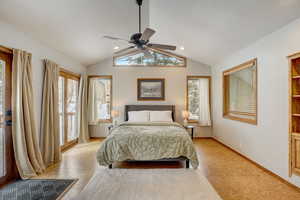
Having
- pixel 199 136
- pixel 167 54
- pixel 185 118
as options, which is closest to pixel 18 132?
pixel 185 118

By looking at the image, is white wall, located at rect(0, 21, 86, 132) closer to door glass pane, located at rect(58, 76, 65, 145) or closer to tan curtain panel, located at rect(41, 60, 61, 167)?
tan curtain panel, located at rect(41, 60, 61, 167)

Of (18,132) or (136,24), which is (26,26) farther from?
(136,24)

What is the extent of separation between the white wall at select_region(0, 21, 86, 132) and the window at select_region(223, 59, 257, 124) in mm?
4501

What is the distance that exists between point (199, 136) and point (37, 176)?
15.8ft

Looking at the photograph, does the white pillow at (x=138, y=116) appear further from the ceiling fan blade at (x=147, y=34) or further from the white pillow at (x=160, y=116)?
the ceiling fan blade at (x=147, y=34)

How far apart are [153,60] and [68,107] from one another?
3.16 metres

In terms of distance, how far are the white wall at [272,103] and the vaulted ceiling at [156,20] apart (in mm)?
223

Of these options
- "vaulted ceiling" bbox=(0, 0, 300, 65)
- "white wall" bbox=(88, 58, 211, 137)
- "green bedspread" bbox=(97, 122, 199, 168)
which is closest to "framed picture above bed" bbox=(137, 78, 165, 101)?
"white wall" bbox=(88, 58, 211, 137)

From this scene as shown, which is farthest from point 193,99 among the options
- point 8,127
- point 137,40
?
point 8,127

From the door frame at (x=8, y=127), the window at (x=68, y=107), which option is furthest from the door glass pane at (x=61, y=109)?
the door frame at (x=8, y=127)

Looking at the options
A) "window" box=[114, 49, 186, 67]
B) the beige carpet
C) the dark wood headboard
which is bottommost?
the beige carpet

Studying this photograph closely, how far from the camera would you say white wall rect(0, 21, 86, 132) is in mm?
2666

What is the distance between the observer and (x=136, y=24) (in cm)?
399

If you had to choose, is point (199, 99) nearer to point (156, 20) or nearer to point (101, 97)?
point (156, 20)
